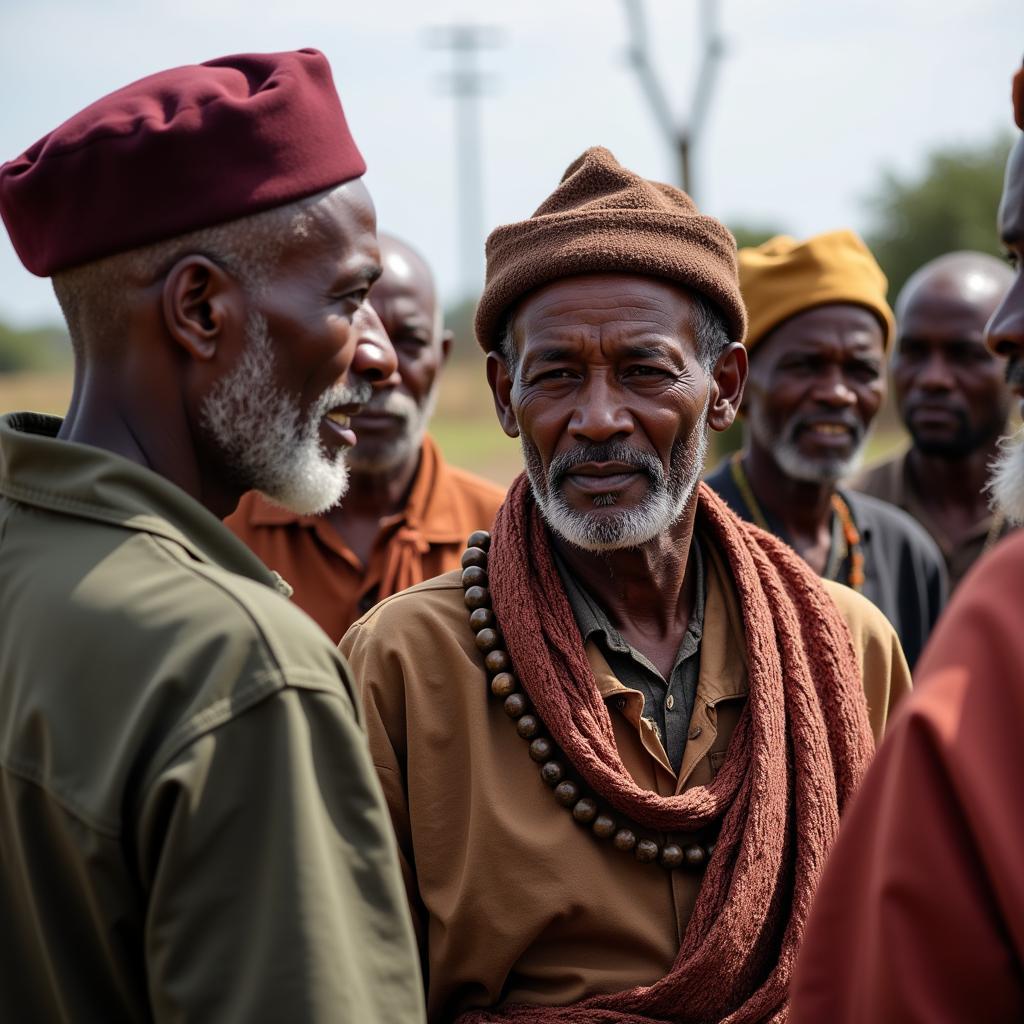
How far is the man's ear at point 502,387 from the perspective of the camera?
11.0 ft

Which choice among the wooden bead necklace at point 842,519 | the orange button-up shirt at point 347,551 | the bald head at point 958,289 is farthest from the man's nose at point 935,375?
the orange button-up shirt at point 347,551

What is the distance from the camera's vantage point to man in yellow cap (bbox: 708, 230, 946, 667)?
16.7 ft

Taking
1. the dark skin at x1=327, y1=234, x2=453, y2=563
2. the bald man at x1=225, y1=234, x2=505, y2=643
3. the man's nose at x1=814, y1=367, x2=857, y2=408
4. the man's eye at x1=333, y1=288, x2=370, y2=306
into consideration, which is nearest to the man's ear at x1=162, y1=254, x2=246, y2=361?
the man's eye at x1=333, y1=288, x2=370, y2=306

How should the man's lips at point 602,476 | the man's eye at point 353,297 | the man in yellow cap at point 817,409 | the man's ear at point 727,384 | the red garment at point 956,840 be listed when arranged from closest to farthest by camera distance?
1. the red garment at point 956,840
2. the man's eye at point 353,297
3. the man's lips at point 602,476
4. the man's ear at point 727,384
5. the man in yellow cap at point 817,409

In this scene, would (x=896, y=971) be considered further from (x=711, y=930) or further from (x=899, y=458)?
(x=899, y=458)

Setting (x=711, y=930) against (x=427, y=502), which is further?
(x=427, y=502)

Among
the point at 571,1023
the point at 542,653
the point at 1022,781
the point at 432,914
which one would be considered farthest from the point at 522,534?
the point at 1022,781

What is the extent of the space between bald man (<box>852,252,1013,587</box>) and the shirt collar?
454 cm

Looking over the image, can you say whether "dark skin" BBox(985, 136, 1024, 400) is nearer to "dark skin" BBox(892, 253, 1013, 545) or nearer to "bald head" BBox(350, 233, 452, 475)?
"bald head" BBox(350, 233, 452, 475)

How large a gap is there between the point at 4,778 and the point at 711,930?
1415 millimetres

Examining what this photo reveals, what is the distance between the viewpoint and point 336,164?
2.27m

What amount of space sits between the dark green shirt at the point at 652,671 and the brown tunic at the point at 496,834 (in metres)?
0.04

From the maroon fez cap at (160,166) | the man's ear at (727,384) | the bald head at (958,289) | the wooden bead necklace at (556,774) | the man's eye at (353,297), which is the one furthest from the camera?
Answer: the bald head at (958,289)

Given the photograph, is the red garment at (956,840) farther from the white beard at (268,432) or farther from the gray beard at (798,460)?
the gray beard at (798,460)
